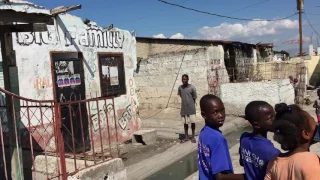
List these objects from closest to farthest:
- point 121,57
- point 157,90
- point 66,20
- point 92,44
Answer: point 66,20 < point 92,44 < point 121,57 < point 157,90

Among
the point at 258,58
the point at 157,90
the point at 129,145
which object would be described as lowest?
the point at 129,145

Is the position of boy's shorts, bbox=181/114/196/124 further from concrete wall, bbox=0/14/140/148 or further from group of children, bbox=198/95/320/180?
group of children, bbox=198/95/320/180

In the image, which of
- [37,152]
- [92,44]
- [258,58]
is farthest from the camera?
[258,58]

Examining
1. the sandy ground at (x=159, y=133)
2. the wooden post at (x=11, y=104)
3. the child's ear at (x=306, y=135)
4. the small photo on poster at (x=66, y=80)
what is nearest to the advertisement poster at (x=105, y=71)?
the small photo on poster at (x=66, y=80)

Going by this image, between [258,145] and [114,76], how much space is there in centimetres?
660

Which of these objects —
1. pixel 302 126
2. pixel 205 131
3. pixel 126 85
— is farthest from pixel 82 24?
pixel 302 126

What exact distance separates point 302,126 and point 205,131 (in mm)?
775

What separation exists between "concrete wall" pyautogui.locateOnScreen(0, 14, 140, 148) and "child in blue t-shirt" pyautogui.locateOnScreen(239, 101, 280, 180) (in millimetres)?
3443

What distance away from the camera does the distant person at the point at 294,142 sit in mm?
1792

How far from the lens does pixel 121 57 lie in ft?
28.9

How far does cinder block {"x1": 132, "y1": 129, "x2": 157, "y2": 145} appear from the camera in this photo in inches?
322

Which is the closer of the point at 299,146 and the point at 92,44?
the point at 299,146

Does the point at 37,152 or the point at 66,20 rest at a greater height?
the point at 66,20

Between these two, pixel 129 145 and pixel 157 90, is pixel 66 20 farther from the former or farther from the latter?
pixel 157 90
